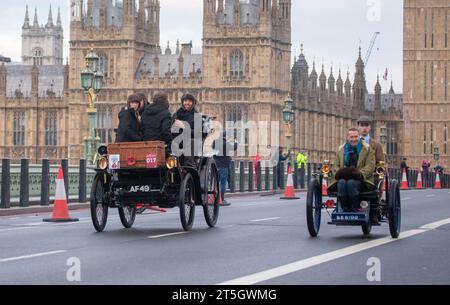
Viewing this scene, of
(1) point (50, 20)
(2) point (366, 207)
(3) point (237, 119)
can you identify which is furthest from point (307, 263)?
(1) point (50, 20)

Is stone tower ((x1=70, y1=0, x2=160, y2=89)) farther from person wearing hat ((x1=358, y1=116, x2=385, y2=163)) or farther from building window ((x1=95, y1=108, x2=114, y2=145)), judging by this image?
person wearing hat ((x1=358, y1=116, x2=385, y2=163))

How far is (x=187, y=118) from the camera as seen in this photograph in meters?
16.2

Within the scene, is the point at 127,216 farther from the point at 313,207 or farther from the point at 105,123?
the point at 105,123

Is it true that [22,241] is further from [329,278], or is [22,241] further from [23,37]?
[23,37]

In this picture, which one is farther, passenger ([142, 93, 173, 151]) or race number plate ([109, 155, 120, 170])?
passenger ([142, 93, 173, 151])

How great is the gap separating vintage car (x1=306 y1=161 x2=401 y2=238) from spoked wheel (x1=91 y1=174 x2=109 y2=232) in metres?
2.57

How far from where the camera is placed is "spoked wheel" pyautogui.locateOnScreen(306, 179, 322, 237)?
14.1 meters

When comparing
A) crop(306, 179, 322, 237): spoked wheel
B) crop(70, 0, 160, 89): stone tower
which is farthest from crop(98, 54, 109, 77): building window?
crop(306, 179, 322, 237): spoked wheel

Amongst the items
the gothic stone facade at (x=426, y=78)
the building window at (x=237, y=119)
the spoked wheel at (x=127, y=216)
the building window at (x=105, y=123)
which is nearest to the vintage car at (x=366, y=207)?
the spoked wheel at (x=127, y=216)

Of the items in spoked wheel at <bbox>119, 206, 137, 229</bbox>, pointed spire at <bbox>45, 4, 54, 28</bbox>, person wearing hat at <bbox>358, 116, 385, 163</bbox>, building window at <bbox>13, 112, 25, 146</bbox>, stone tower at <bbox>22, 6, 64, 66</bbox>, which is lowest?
spoked wheel at <bbox>119, 206, 137, 229</bbox>

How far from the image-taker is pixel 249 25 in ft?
306
